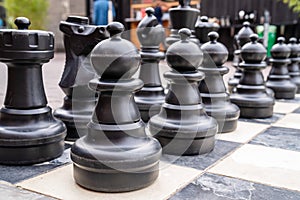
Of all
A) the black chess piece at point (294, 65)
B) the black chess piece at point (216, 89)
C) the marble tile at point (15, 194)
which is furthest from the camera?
the black chess piece at point (294, 65)

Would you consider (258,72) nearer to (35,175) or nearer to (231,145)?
(231,145)

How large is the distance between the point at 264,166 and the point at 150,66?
2.34ft

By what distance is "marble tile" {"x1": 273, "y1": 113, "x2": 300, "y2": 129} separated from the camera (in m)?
1.66

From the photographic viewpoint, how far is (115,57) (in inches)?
35.7

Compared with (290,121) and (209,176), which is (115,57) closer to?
(209,176)

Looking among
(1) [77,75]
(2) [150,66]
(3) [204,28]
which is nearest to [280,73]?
(3) [204,28]

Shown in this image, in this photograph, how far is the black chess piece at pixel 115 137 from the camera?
886 millimetres

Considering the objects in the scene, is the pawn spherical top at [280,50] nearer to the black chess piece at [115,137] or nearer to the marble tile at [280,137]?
the marble tile at [280,137]

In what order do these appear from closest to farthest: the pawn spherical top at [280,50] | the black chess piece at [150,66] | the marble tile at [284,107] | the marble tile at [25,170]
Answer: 1. the marble tile at [25,170]
2. the black chess piece at [150,66]
3. the marble tile at [284,107]
4. the pawn spherical top at [280,50]

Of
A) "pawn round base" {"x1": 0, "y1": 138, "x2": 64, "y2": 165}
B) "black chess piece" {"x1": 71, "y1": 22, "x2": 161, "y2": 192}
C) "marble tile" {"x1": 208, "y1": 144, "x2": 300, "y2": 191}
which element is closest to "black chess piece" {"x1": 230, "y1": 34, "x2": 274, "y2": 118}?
"marble tile" {"x1": 208, "y1": 144, "x2": 300, "y2": 191}

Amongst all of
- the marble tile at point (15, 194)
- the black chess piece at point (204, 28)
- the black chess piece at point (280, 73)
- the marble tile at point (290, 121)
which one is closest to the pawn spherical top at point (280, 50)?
the black chess piece at point (280, 73)

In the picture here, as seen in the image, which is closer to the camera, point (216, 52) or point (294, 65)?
point (216, 52)

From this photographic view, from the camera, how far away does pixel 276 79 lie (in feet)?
7.49

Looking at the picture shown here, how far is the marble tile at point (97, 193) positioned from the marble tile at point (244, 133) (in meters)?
0.41
